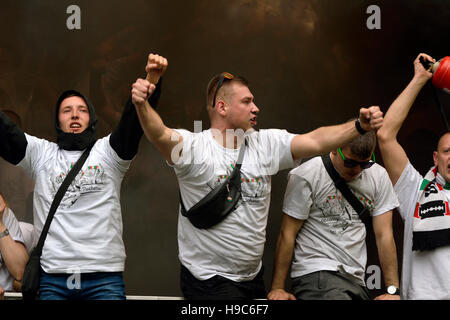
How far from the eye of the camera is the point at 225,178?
12.4 feet

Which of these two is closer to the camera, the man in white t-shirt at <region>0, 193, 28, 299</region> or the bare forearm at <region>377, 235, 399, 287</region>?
the man in white t-shirt at <region>0, 193, 28, 299</region>

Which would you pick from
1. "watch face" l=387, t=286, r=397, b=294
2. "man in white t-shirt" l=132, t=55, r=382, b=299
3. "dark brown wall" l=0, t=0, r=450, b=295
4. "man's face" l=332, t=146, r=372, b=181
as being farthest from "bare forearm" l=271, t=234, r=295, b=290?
"dark brown wall" l=0, t=0, r=450, b=295

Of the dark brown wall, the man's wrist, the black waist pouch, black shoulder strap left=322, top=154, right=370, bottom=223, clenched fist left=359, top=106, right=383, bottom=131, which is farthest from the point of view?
the dark brown wall

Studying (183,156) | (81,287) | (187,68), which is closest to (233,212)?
(183,156)

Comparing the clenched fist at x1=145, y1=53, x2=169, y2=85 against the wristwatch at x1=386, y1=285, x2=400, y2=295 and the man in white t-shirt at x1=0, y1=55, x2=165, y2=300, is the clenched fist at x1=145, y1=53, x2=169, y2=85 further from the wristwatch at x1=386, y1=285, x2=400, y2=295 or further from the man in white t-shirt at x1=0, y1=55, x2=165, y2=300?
the wristwatch at x1=386, y1=285, x2=400, y2=295

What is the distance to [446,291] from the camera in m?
3.86

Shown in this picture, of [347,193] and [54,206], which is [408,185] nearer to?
[347,193]

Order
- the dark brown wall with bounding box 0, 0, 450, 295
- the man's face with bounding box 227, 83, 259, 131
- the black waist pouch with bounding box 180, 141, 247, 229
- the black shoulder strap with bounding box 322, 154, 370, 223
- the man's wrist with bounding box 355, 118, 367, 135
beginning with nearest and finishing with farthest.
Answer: the man's wrist with bounding box 355, 118, 367, 135, the black waist pouch with bounding box 180, 141, 247, 229, the man's face with bounding box 227, 83, 259, 131, the black shoulder strap with bounding box 322, 154, 370, 223, the dark brown wall with bounding box 0, 0, 450, 295

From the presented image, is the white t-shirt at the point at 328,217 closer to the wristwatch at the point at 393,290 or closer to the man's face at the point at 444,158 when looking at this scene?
the wristwatch at the point at 393,290

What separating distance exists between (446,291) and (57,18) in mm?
4722

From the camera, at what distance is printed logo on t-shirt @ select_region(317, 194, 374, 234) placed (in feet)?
13.3

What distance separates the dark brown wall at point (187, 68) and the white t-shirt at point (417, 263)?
7.01 ft

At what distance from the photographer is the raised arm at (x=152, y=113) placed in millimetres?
3484

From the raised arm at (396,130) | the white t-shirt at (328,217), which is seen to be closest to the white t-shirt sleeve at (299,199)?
the white t-shirt at (328,217)
